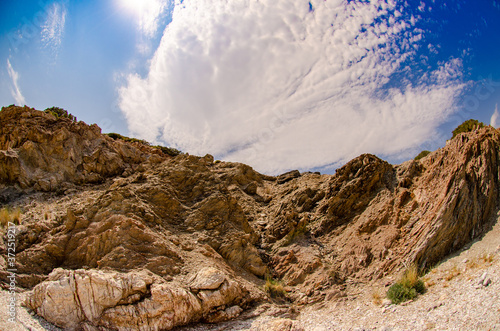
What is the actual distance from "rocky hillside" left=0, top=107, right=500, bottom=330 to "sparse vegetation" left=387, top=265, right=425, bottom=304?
106cm

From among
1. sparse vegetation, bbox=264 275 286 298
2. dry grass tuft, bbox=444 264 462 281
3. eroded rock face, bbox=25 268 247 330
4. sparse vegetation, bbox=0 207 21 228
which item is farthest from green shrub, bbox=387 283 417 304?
sparse vegetation, bbox=0 207 21 228

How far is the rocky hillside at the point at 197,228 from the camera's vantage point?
9.39 meters

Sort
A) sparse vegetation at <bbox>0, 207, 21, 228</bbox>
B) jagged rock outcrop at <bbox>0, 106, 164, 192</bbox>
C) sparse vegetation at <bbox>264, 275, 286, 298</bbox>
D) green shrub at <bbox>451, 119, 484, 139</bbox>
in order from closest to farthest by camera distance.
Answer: sparse vegetation at <bbox>0, 207, 21, 228</bbox> < sparse vegetation at <bbox>264, 275, 286, 298</bbox> < green shrub at <bbox>451, 119, 484, 139</bbox> < jagged rock outcrop at <bbox>0, 106, 164, 192</bbox>

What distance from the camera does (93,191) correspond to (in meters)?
17.0

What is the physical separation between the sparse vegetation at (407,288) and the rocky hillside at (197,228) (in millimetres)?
1057

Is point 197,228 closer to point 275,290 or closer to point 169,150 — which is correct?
point 275,290

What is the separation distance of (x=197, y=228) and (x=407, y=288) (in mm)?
9427

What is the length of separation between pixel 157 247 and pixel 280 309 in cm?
554

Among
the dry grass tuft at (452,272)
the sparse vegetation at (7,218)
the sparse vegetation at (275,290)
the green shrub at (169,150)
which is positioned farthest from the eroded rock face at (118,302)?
the green shrub at (169,150)

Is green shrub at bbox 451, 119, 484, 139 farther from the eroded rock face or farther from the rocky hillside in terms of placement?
the eroded rock face

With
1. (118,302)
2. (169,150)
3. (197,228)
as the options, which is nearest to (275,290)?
(197,228)

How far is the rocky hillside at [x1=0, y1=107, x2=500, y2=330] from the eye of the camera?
939cm

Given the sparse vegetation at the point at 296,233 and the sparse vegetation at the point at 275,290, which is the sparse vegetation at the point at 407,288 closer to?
the sparse vegetation at the point at 275,290

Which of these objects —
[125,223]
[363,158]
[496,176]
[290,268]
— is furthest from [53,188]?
[496,176]
